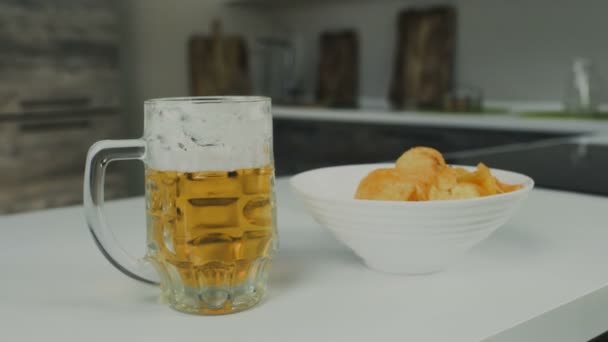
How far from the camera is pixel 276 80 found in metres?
3.82

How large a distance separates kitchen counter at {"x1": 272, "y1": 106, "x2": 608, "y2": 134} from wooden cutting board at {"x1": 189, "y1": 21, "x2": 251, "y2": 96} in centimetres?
50

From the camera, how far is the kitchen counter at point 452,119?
89.8 inches

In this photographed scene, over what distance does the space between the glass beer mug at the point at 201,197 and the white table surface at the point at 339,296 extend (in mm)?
27

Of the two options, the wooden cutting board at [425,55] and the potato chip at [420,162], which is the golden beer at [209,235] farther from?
the wooden cutting board at [425,55]

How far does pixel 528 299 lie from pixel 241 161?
26cm

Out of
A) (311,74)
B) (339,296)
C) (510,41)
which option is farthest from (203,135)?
(311,74)

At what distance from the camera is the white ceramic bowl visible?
596 millimetres

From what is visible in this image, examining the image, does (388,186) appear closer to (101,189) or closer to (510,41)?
(101,189)

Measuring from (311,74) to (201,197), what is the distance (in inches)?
132

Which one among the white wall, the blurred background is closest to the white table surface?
the blurred background

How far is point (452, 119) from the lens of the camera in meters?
2.53

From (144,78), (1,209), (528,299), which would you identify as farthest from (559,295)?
(144,78)

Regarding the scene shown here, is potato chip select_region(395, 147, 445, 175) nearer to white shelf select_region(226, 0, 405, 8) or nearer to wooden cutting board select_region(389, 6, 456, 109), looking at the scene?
wooden cutting board select_region(389, 6, 456, 109)

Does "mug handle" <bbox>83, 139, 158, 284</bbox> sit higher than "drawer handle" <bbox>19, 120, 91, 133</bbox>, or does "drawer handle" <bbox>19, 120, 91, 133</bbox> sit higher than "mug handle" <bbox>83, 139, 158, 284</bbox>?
"mug handle" <bbox>83, 139, 158, 284</bbox>
